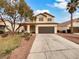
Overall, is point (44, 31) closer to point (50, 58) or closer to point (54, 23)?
point (54, 23)

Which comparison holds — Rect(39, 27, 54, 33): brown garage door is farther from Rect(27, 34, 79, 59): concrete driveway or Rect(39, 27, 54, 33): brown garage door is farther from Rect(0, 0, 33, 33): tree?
Rect(27, 34, 79, 59): concrete driveway

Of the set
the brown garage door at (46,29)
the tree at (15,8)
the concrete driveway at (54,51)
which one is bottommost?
the concrete driveway at (54,51)

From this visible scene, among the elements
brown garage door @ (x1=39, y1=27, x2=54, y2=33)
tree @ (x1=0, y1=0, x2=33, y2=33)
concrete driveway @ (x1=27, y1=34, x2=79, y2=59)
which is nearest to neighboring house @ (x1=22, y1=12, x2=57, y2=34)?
brown garage door @ (x1=39, y1=27, x2=54, y2=33)

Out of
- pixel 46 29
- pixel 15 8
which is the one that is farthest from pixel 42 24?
pixel 15 8

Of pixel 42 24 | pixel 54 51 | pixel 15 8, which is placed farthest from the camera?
pixel 42 24

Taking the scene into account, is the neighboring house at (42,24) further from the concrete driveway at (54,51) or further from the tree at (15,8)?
the concrete driveway at (54,51)

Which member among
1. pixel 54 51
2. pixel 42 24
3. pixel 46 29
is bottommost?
pixel 54 51

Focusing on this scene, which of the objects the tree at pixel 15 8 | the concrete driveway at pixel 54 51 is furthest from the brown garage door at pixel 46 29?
the concrete driveway at pixel 54 51

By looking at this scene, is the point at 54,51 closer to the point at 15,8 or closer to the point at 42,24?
the point at 15,8

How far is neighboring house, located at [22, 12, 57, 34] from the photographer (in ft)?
189

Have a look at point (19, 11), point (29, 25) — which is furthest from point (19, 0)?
point (29, 25)

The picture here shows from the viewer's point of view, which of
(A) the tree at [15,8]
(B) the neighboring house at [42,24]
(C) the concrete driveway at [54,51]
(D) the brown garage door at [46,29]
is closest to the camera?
(C) the concrete driveway at [54,51]

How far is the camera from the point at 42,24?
189ft

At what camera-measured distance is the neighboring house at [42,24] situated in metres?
57.6
